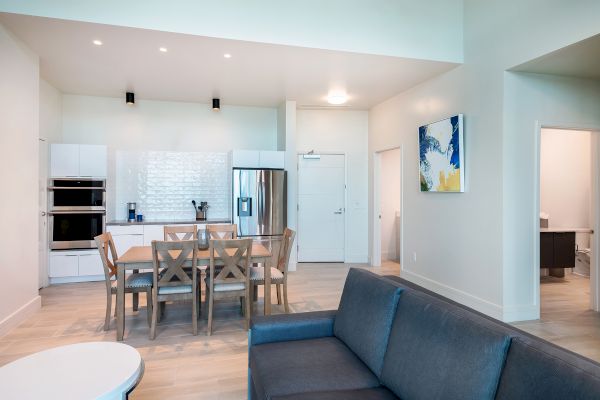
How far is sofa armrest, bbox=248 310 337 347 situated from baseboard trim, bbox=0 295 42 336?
2.84m

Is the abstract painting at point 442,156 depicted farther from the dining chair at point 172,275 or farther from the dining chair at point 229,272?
the dining chair at point 172,275

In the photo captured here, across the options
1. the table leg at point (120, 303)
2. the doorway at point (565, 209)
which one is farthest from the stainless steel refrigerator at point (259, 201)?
the doorway at point (565, 209)

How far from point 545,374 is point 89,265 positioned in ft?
18.7

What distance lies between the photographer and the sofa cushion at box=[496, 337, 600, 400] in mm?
959

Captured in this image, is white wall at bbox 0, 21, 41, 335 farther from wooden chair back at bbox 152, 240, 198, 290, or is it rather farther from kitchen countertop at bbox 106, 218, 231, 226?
wooden chair back at bbox 152, 240, 198, 290

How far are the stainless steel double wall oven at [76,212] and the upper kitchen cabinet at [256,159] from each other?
6.66 feet

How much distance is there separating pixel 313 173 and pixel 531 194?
369 centimetres

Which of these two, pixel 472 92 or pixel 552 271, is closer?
pixel 472 92

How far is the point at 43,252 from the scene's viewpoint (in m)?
4.90

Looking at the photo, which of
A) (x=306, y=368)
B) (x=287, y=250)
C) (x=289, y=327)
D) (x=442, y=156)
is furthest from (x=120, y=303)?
(x=442, y=156)

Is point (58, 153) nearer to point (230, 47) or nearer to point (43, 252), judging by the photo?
point (43, 252)

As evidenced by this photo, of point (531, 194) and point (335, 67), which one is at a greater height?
point (335, 67)

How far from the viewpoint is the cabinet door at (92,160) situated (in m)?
5.16

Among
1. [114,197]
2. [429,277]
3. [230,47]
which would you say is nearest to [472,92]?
[429,277]
